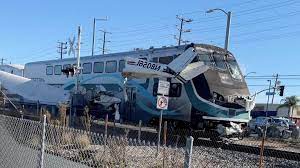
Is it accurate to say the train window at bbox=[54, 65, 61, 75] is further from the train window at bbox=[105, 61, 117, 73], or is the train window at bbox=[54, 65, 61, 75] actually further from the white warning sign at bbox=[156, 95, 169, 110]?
the white warning sign at bbox=[156, 95, 169, 110]

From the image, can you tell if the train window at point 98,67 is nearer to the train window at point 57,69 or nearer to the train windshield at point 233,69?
the train window at point 57,69

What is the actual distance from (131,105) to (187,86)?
409 cm

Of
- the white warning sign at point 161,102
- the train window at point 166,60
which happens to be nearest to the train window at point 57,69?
the train window at point 166,60

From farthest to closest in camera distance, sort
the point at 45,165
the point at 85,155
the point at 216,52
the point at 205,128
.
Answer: the point at 216,52, the point at 205,128, the point at 85,155, the point at 45,165

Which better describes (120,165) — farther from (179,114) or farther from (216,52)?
(216,52)

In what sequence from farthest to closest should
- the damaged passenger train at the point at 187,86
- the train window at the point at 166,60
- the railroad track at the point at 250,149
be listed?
1. the train window at the point at 166,60
2. the damaged passenger train at the point at 187,86
3. the railroad track at the point at 250,149

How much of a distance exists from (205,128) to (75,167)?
10144 millimetres

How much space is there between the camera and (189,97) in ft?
61.4

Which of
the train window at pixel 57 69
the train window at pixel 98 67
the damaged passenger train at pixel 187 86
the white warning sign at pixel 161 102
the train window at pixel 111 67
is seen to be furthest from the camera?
the train window at pixel 57 69

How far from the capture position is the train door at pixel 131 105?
21766 mm

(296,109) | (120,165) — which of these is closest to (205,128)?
(120,165)

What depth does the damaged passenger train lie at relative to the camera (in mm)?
18469

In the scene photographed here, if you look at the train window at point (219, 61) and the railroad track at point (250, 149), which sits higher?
the train window at point (219, 61)

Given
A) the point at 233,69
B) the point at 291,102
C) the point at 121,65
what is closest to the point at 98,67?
the point at 121,65
